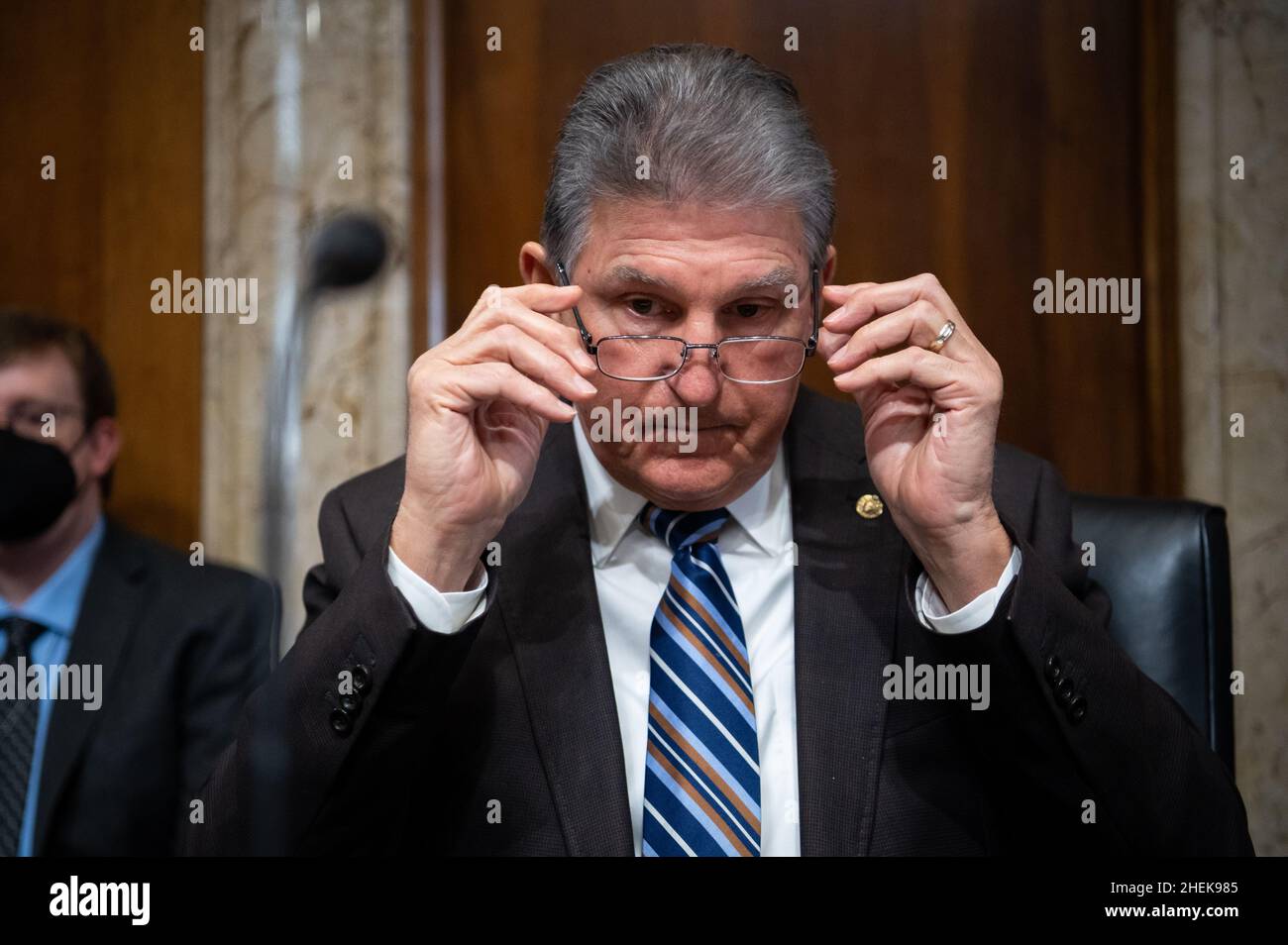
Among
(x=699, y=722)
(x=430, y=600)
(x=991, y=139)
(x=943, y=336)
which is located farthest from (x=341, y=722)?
(x=991, y=139)

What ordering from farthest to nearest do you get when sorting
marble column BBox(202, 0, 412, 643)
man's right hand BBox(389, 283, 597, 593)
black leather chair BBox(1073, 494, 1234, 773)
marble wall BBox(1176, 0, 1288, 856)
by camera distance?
black leather chair BBox(1073, 494, 1234, 773) < marble wall BBox(1176, 0, 1288, 856) < marble column BBox(202, 0, 412, 643) < man's right hand BBox(389, 283, 597, 593)

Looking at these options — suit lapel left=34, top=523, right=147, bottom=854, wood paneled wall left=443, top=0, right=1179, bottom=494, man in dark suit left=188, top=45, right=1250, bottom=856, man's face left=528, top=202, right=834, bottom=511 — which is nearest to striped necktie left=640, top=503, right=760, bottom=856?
man in dark suit left=188, top=45, right=1250, bottom=856

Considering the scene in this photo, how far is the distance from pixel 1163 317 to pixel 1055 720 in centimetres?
53

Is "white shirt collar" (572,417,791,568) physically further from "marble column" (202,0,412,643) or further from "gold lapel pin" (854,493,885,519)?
"marble column" (202,0,412,643)

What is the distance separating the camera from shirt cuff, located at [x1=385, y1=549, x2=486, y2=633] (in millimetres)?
1157

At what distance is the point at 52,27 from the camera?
1241 millimetres

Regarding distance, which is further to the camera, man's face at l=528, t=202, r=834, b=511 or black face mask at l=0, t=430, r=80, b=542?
man's face at l=528, t=202, r=834, b=511

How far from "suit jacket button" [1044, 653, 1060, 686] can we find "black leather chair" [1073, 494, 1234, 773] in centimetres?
33

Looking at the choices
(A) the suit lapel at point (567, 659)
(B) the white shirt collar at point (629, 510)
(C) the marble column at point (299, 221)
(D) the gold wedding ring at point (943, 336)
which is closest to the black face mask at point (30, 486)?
(C) the marble column at point (299, 221)

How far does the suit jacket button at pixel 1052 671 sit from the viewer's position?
3.85 ft

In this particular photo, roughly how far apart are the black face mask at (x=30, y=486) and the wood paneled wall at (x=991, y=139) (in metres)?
0.61

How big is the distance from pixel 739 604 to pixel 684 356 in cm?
31

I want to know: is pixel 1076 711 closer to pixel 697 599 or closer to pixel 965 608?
pixel 965 608
